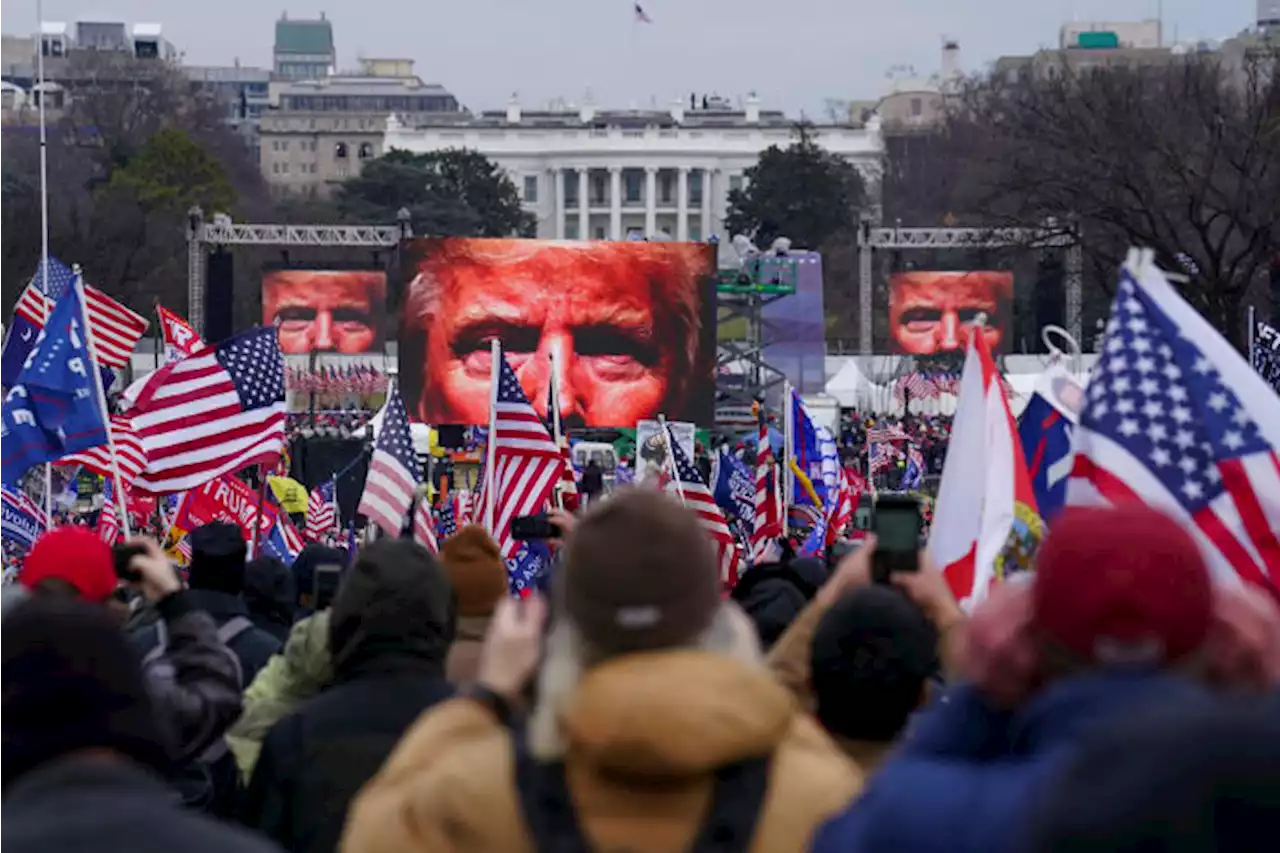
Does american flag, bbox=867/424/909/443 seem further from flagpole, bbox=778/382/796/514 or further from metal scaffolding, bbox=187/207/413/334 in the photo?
metal scaffolding, bbox=187/207/413/334

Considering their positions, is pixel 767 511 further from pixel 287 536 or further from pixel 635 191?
pixel 635 191

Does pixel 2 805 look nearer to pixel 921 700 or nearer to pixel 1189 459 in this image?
pixel 921 700

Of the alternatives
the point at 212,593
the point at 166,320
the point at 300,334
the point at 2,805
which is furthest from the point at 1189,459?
the point at 300,334

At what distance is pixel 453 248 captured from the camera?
167 feet

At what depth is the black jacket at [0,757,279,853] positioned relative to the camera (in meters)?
2.88

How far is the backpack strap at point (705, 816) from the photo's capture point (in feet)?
10.8

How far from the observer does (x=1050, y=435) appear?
805cm

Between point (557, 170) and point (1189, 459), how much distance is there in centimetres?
13399

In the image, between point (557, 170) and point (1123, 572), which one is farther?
point (557, 170)

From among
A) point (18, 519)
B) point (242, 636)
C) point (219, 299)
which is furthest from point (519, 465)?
point (219, 299)

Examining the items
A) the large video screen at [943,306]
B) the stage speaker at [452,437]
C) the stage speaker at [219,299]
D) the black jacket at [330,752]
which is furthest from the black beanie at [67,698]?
the large video screen at [943,306]

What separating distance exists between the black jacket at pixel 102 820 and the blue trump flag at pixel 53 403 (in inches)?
427

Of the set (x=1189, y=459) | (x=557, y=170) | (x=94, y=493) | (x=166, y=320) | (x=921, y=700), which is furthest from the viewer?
(x=557, y=170)

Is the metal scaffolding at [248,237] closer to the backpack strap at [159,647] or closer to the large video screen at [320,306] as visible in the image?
the large video screen at [320,306]
